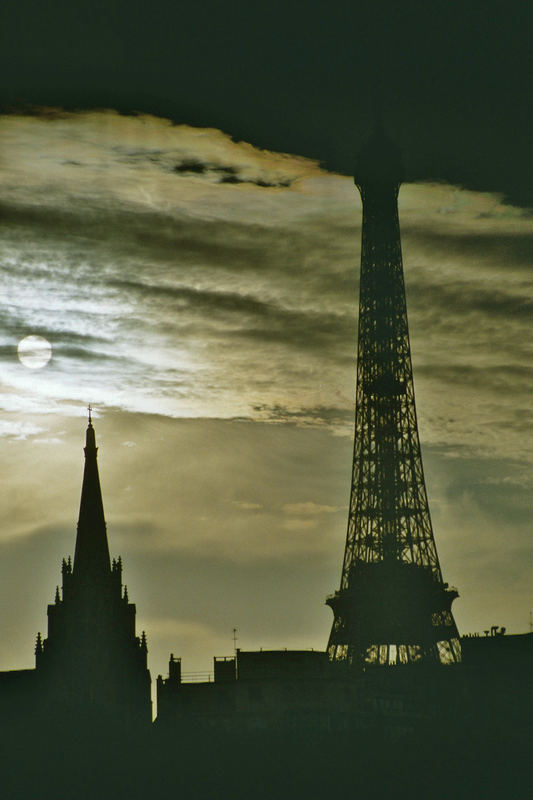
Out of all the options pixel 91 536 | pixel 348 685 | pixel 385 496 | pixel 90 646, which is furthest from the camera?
pixel 91 536

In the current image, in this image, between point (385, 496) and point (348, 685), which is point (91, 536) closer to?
point (385, 496)

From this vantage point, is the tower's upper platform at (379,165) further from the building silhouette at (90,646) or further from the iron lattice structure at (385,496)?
the building silhouette at (90,646)

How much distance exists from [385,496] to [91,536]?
121 ft

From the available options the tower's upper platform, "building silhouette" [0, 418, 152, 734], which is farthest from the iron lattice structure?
"building silhouette" [0, 418, 152, 734]

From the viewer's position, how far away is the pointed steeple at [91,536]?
182625 mm

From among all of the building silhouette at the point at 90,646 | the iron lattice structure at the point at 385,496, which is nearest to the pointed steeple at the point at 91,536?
the building silhouette at the point at 90,646

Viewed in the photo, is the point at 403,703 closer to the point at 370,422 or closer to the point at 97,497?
the point at 370,422

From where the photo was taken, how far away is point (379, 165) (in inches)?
6526

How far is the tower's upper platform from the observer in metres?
166

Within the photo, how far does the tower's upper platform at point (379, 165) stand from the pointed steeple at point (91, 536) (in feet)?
149

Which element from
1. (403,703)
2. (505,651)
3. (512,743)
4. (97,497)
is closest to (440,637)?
→ (505,651)

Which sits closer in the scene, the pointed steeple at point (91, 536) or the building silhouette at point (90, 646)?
the building silhouette at point (90, 646)

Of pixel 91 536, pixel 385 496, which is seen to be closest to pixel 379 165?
pixel 385 496

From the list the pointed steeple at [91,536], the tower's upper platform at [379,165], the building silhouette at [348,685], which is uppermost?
the tower's upper platform at [379,165]
